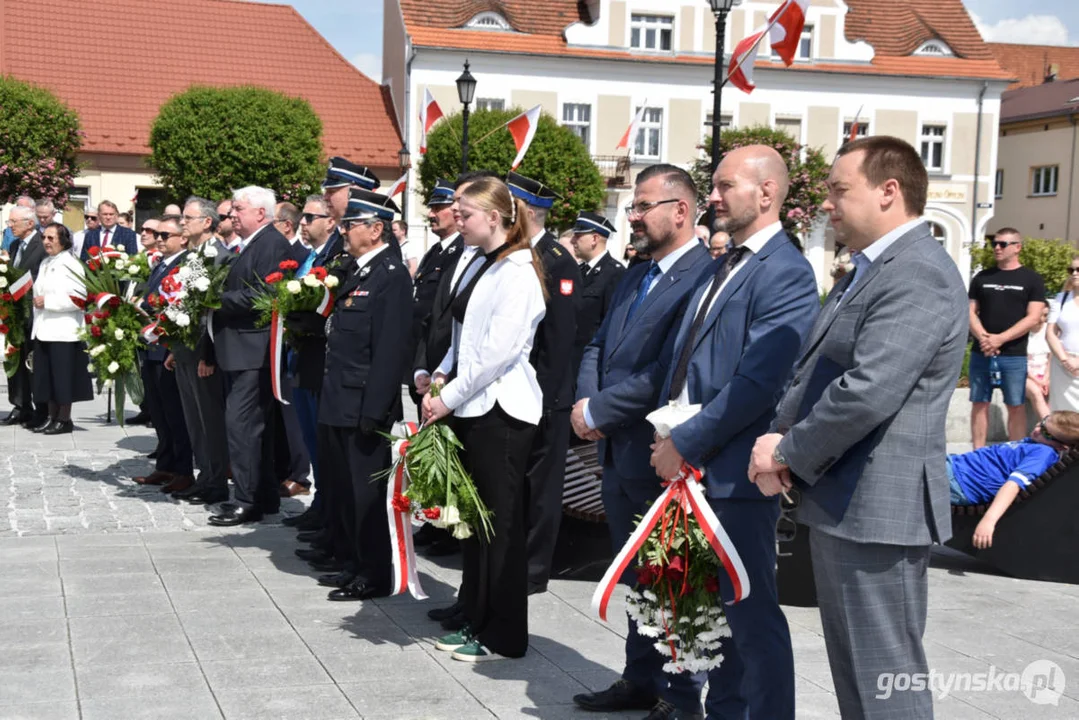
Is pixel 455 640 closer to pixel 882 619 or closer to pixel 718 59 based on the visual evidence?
pixel 882 619

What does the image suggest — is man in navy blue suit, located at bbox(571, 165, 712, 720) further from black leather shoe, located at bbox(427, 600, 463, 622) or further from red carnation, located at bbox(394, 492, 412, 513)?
black leather shoe, located at bbox(427, 600, 463, 622)

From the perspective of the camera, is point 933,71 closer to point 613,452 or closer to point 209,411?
point 209,411

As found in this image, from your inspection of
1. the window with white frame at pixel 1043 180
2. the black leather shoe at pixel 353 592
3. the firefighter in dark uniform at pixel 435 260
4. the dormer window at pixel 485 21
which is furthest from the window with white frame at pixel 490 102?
the black leather shoe at pixel 353 592

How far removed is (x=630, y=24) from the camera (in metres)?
40.4

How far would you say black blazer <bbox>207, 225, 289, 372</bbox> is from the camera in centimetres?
809

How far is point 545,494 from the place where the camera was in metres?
6.54

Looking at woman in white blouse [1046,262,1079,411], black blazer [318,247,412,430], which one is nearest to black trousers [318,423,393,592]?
black blazer [318,247,412,430]

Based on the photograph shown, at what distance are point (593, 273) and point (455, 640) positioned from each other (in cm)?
453

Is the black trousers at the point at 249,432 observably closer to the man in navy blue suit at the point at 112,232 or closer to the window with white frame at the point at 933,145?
the man in navy blue suit at the point at 112,232

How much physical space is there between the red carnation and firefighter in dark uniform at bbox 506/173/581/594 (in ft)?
2.99

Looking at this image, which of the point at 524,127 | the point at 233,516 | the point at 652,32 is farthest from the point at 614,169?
the point at 233,516

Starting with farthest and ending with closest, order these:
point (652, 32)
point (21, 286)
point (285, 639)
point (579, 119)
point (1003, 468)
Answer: point (652, 32)
point (579, 119)
point (21, 286)
point (1003, 468)
point (285, 639)

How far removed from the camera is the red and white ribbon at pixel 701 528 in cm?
387

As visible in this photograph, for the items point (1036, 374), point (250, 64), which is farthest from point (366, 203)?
point (250, 64)
